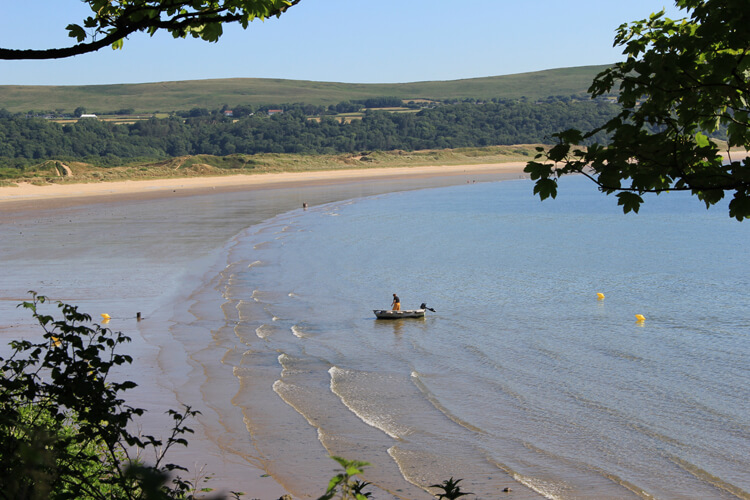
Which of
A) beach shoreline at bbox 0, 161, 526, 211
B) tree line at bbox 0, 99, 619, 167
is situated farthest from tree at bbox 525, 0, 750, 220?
tree line at bbox 0, 99, 619, 167

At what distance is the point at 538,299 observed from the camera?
25328mm

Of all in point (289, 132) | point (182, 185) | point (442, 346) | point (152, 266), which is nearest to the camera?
point (442, 346)

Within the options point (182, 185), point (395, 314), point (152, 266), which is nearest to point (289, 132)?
point (182, 185)

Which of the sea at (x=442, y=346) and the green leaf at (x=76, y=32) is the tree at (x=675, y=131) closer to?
the green leaf at (x=76, y=32)

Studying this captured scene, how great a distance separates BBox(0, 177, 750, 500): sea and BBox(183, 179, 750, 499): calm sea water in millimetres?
57

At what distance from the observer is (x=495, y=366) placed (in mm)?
16891

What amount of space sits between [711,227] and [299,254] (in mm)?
28419

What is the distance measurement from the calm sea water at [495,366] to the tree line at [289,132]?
282 ft

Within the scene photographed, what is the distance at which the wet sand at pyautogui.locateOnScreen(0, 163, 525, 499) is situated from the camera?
12781mm

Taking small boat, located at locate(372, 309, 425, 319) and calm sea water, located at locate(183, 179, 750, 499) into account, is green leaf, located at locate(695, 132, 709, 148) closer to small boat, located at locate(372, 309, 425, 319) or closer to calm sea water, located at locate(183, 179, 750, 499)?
calm sea water, located at locate(183, 179, 750, 499)

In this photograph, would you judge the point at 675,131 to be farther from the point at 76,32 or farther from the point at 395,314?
the point at 395,314

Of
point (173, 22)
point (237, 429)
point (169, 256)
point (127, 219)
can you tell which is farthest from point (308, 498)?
point (127, 219)

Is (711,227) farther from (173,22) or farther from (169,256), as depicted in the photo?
(173,22)

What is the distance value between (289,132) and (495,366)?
129m
